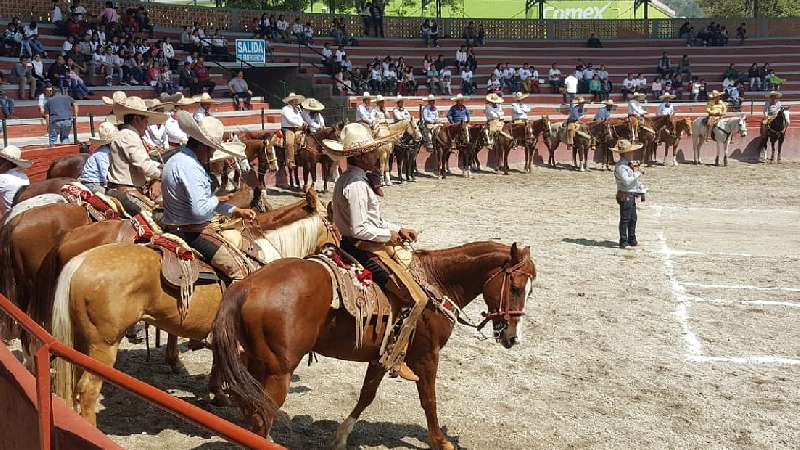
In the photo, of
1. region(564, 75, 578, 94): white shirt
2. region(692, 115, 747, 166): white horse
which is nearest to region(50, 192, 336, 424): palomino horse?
region(692, 115, 747, 166): white horse

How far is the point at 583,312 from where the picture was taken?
11.5m

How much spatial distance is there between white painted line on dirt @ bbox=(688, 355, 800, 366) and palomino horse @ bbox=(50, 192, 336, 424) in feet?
18.5

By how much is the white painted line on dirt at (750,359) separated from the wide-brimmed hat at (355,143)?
5028 millimetres

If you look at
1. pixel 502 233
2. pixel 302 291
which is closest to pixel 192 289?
pixel 302 291

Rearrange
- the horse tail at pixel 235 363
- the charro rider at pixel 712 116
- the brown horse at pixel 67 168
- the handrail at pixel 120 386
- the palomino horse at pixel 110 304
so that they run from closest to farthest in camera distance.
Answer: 1. the handrail at pixel 120 386
2. the horse tail at pixel 235 363
3. the palomino horse at pixel 110 304
4. the brown horse at pixel 67 168
5. the charro rider at pixel 712 116

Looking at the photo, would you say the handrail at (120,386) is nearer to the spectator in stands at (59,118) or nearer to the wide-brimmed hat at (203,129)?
the wide-brimmed hat at (203,129)

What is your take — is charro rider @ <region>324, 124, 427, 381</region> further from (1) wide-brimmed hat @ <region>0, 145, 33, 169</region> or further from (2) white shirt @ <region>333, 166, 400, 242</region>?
(1) wide-brimmed hat @ <region>0, 145, 33, 169</region>

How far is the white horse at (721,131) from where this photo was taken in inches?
1130

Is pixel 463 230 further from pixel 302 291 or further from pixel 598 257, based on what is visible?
pixel 302 291

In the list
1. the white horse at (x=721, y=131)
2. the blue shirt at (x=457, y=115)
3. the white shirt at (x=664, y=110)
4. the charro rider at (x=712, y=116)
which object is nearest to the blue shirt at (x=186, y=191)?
the blue shirt at (x=457, y=115)

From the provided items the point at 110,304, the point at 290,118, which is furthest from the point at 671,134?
the point at 110,304

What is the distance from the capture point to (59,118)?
65.9 feet

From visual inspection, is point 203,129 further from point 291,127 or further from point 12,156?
point 291,127

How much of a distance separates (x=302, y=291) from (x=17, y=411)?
2338 mm
